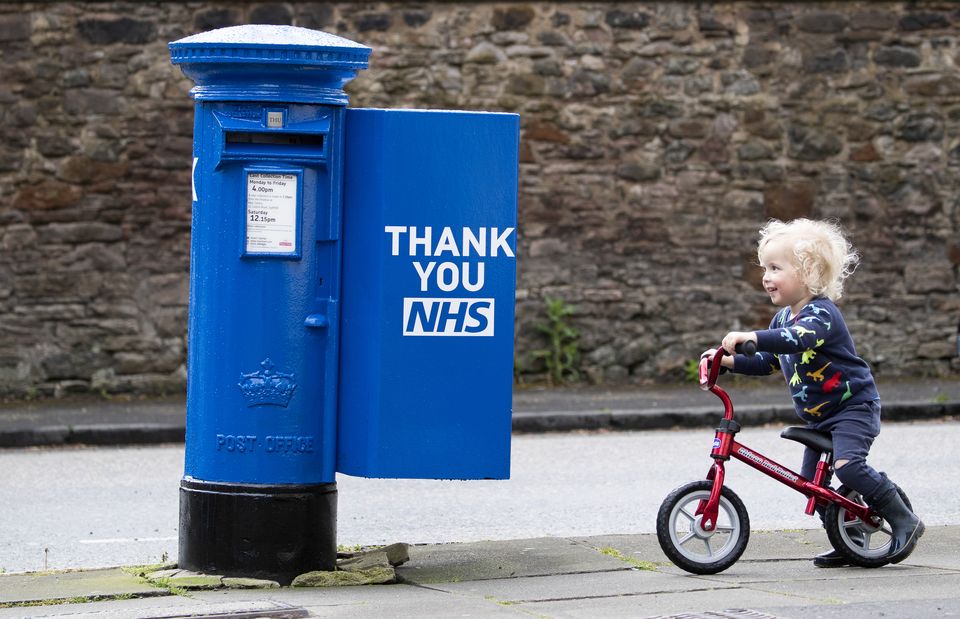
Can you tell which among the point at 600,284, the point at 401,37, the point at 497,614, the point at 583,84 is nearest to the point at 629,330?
the point at 600,284

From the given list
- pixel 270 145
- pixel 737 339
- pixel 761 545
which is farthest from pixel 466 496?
pixel 270 145

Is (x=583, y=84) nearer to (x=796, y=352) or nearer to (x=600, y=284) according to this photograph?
(x=600, y=284)

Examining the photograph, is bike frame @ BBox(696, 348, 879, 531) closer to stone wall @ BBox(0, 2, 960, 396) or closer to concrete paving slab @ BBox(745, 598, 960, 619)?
concrete paving slab @ BBox(745, 598, 960, 619)

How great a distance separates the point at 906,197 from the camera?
48.1ft

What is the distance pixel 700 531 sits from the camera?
5988 millimetres

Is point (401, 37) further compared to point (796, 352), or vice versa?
point (401, 37)

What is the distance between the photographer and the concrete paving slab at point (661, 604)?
17.2 ft

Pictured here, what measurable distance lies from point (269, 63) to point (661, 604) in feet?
8.06

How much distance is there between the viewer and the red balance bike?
598 cm

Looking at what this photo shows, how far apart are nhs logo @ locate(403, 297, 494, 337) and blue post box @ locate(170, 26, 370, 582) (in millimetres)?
307

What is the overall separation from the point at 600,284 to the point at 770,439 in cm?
312

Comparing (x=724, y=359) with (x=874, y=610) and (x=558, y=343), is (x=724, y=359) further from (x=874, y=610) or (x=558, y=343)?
(x=558, y=343)

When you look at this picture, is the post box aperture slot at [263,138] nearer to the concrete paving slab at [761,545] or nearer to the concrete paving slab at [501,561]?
the concrete paving slab at [501,561]

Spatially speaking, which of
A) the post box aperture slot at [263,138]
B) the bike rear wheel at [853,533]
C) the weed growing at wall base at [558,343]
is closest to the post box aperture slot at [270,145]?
the post box aperture slot at [263,138]
